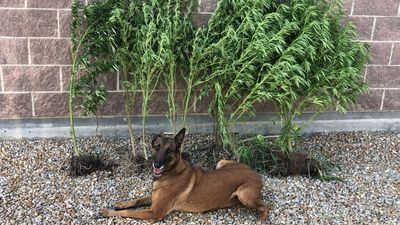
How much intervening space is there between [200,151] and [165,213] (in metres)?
1.26

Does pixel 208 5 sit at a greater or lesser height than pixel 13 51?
greater

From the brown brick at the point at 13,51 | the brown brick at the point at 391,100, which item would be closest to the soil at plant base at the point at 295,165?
the brown brick at the point at 391,100

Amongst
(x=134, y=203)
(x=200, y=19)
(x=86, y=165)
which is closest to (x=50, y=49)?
(x=86, y=165)

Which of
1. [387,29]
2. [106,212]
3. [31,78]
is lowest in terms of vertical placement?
[106,212]

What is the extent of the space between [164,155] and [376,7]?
311cm

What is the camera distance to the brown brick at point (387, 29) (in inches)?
214

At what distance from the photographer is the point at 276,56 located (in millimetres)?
4555

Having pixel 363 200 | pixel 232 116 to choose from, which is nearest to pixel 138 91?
pixel 232 116

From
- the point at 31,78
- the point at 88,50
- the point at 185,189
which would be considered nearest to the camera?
the point at 185,189

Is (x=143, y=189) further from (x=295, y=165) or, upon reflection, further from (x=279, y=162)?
(x=295, y=165)

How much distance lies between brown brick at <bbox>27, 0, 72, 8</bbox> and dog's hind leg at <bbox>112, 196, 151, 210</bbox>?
2030 mm

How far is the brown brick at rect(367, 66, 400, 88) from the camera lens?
564 cm

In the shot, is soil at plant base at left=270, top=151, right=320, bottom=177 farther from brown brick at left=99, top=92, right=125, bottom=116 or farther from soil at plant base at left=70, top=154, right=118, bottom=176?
brown brick at left=99, top=92, right=125, bottom=116

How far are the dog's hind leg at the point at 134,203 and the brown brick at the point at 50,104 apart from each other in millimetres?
1509
